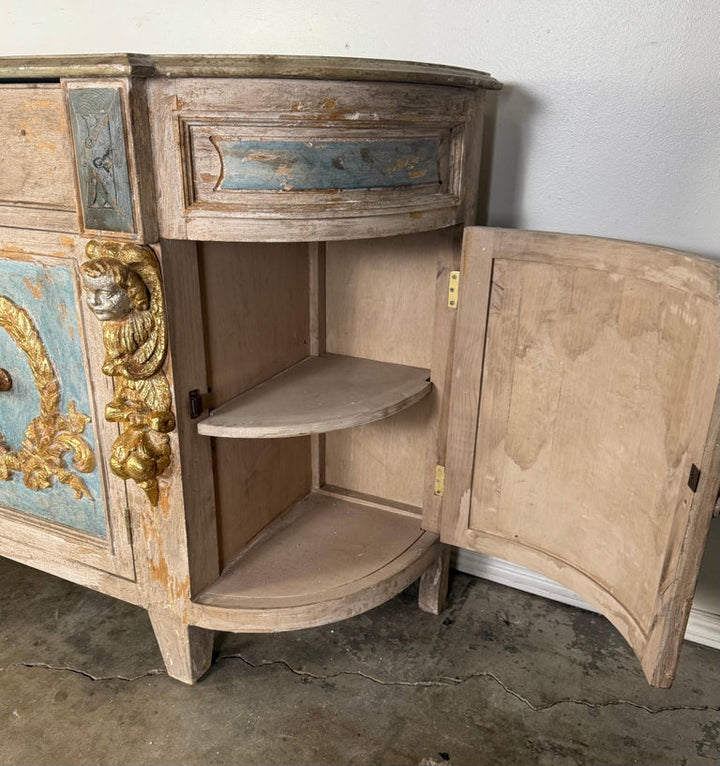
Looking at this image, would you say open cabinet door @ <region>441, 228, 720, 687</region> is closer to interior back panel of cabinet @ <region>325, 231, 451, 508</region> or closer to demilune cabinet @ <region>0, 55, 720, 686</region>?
demilune cabinet @ <region>0, 55, 720, 686</region>

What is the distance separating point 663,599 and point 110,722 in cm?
116

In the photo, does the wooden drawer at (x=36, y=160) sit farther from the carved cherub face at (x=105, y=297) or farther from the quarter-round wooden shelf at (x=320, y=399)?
the quarter-round wooden shelf at (x=320, y=399)

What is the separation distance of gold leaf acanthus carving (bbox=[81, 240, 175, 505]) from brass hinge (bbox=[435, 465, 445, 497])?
0.64m

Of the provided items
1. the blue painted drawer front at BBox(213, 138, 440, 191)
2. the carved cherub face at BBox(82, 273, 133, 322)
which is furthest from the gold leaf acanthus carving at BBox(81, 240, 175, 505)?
the blue painted drawer front at BBox(213, 138, 440, 191)

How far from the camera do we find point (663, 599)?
3.77ft

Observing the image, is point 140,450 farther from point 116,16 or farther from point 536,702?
point 116,16

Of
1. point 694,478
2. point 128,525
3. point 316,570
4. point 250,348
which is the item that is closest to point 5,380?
point 128,525

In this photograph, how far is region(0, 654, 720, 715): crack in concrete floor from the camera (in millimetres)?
1538

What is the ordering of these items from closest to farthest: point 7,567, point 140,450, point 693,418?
point 693,418
point 140,450
point 7,567

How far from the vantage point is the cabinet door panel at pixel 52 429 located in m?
1.31

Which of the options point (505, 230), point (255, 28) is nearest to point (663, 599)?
point (505, 230)

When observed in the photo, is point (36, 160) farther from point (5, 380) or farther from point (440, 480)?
point (440, 480)

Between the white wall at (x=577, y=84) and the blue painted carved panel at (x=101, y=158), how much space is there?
2.41 ft

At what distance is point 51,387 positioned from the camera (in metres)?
1.39
